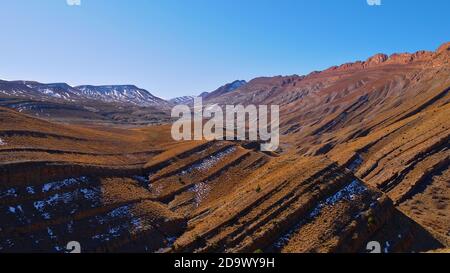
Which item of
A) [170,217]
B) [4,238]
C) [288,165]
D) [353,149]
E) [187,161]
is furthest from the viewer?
[353,149]

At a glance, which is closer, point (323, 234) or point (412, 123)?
point (323, 234)

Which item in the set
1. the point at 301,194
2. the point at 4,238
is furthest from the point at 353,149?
the point at 4,238

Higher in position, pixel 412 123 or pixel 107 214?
pixel 412 123

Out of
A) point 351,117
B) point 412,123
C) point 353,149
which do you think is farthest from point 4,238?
point 351,117
